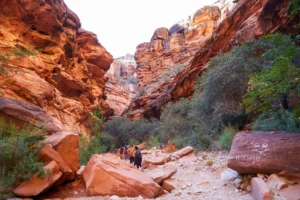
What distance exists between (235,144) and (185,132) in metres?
9.72

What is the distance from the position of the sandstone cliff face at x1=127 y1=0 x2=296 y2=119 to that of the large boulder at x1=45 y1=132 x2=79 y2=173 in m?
10.4

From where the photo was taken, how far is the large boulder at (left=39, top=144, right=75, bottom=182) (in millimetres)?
4828

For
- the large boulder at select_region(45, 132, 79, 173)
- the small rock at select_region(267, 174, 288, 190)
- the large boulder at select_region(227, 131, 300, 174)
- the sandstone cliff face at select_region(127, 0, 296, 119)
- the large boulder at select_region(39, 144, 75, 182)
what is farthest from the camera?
the sandstone cliff face at select_region(127, 0, 296, 119)

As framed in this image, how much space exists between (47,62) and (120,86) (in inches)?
1442

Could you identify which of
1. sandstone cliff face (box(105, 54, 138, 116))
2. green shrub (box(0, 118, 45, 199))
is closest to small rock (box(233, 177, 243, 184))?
green shrub (box(0, 118, 45, 199))

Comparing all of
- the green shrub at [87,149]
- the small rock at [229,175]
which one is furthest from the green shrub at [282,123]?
the green shrub at [87,149]

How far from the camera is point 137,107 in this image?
29875 mm

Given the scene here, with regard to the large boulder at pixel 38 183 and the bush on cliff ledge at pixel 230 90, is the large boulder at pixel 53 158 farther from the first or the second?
the bush on cliff ledge at pixel 230 90

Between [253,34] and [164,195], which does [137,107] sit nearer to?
[253,34]

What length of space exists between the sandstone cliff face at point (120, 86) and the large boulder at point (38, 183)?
32.7m

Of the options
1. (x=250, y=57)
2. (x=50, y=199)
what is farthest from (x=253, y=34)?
(x=50, y=199)

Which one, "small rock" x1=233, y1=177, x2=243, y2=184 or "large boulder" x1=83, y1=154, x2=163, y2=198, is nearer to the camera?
"large boulder" x1=83, y1=154, x2=163, y2=198

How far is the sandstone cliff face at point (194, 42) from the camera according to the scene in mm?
10873

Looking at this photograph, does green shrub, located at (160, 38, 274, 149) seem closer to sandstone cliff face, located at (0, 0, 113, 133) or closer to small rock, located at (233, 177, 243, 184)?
small rock, located at (233, 177, 243, 184)
